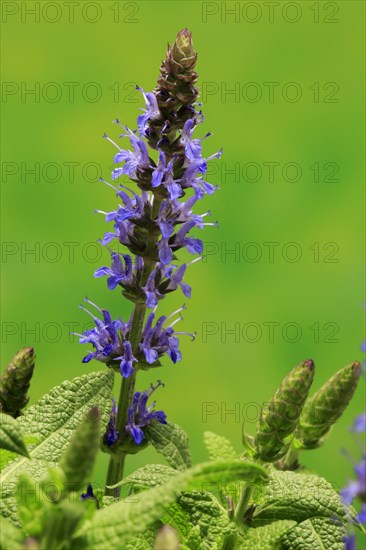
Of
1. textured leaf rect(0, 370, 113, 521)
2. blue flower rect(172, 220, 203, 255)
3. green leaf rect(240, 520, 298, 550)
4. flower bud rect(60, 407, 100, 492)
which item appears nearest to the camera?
flower bud rect(60, 407, 100, 492)

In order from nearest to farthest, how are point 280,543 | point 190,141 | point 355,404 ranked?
point 280,543
point 190,141
point 355,404

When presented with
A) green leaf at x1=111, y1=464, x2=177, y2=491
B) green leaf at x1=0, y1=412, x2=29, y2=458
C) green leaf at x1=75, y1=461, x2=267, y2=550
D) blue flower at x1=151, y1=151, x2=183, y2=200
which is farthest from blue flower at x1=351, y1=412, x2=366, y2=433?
blue flower at x1=151, y1=151, x2=183, y2=200

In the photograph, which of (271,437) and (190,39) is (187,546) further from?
(190,39)

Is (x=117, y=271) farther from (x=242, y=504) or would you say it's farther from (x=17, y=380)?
(x=242, y=504)

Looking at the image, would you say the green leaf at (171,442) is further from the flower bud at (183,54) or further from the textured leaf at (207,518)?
the flower bud at (183,54)

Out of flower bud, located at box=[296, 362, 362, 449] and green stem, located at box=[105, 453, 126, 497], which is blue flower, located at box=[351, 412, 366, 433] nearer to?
flower bud, located at box=[296, 362, 362, 449]

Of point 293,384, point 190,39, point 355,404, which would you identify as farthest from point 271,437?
point 355,404

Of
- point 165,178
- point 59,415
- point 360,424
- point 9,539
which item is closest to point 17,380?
point 59,415
